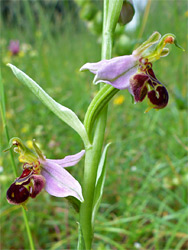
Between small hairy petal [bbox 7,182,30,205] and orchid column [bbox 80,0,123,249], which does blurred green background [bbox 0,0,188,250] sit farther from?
small hairy petal [bbox 7,182,30,205]

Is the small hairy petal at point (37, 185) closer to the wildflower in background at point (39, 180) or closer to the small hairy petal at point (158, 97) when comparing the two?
the wildflower in background at point (39, 180)

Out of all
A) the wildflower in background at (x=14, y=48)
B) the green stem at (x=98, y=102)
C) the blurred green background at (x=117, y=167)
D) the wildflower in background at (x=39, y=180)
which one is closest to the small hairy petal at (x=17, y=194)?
the wildflower in background at (x=39, y=180)

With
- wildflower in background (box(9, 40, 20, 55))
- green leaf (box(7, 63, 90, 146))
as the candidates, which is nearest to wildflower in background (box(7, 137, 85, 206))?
green leaf (box(7, 63, 90, 146))

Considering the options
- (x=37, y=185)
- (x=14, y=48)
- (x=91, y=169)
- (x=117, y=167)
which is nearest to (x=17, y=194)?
(x=37, y=185)

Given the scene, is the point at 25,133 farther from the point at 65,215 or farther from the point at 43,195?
the point at 65,215

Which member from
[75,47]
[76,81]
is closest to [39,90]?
[76,81]
